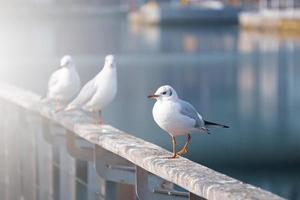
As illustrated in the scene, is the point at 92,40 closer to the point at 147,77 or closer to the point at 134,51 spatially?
the point at 134,51

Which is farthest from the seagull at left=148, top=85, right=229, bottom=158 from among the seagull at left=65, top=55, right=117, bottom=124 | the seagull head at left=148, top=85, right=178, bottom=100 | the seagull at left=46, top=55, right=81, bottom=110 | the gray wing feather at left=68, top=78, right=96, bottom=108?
the seagull at left=46, top=55, right=81, bottom=110

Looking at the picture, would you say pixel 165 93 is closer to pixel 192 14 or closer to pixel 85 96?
pixel 85 96

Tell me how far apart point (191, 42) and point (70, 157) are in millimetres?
46991

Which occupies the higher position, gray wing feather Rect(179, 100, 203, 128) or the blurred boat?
gray wing feather Rect(179, 100, 203, 128)

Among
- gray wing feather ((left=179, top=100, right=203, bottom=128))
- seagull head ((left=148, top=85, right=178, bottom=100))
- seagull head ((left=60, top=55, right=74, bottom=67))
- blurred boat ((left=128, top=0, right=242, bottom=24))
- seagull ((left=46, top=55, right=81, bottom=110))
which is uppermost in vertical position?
seagull head ((left=148, top=85, right=178, bottom=100))

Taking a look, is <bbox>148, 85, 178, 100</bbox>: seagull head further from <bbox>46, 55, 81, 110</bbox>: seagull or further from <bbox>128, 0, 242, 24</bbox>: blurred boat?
<bbox>128, 0, 242, 24</bbox>: blurred boat

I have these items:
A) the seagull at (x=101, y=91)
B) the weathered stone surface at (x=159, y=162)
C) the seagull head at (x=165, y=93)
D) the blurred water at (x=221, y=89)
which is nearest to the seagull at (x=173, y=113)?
the seagull head at (x=165, y=93)

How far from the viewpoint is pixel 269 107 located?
23672mm

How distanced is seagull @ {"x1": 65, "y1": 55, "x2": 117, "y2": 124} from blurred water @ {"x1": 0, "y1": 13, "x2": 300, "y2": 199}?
650 cm

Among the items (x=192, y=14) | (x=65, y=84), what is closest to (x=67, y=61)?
(x=65, y=84)

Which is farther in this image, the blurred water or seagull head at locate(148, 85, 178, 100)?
the blurred water

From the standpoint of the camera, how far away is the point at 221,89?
27.9 m

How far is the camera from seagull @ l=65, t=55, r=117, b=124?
6672mm

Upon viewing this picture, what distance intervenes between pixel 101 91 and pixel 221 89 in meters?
21.3
